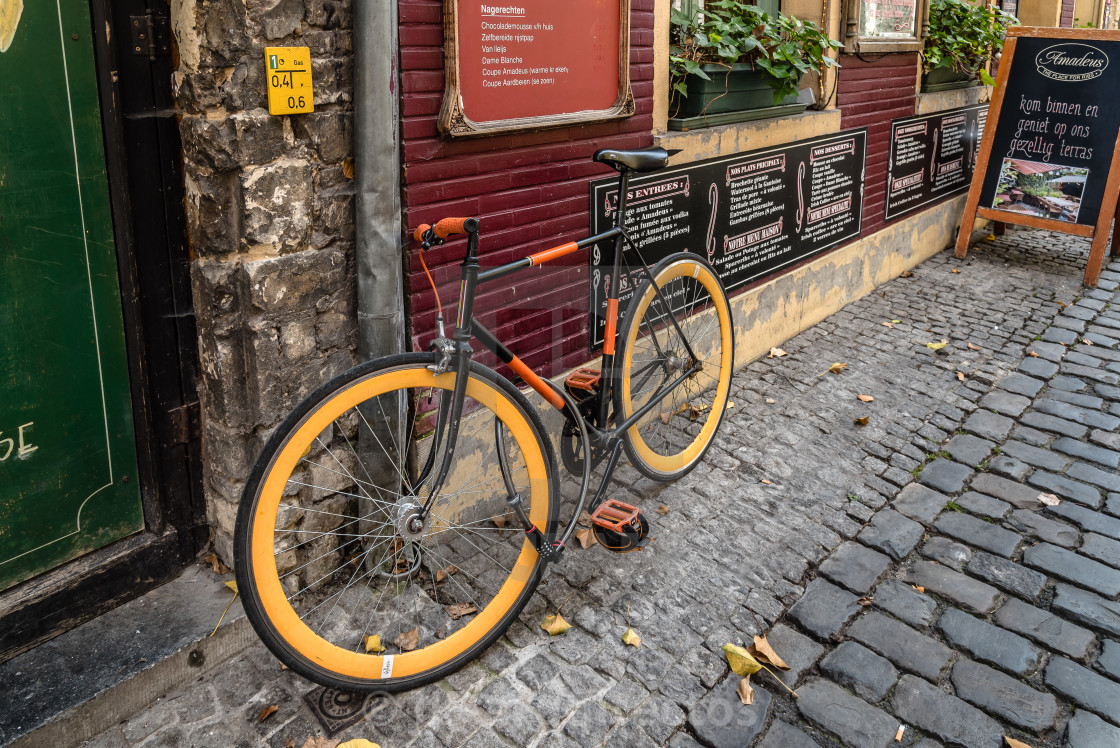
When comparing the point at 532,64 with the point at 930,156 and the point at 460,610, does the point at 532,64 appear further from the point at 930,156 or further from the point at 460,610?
the point at 930,156

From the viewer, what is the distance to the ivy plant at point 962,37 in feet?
24.9

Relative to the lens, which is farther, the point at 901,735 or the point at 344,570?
the point at 344,570

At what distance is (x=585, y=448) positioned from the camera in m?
3.48

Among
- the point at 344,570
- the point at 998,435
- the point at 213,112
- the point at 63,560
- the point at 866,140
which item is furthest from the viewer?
the point at 866,140

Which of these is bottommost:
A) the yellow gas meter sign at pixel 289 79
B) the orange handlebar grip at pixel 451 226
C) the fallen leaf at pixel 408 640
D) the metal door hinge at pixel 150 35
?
the fallen leaf at pixel 408 640

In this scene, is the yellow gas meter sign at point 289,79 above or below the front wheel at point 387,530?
above

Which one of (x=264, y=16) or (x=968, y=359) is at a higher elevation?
(x=264, y=16)

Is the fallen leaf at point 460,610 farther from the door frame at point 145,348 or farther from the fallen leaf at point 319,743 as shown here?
the door frame at point 145,348

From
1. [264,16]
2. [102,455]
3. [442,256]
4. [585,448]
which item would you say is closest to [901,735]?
[585,448]

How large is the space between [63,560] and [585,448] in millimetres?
1812

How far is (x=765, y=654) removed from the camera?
3.09 meters

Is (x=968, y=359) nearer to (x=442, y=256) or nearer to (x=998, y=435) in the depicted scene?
(x=998, y=435)

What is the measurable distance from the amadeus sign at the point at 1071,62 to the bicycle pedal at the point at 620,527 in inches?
248

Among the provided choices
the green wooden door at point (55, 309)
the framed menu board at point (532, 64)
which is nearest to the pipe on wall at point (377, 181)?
the framed menu board at point (532, 64)
